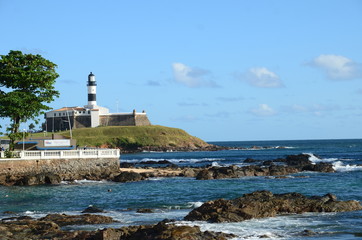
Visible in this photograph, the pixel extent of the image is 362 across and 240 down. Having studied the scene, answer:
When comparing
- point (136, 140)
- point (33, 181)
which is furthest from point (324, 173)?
point (136, 140)

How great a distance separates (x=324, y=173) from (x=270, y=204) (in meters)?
29.8

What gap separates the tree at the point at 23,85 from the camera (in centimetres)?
4734

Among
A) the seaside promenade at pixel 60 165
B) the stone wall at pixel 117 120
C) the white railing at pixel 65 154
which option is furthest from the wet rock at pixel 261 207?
the stone wall at pixel 117 120

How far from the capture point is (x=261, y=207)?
2478 cm

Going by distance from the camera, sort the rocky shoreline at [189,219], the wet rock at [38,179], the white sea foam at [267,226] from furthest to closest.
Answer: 1. the wet rock at [38,179]
2. the white sea foam at [267,226]
3. the rocky shoreline at [189,219]

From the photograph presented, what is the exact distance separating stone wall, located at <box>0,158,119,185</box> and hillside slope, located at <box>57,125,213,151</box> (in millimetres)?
79518

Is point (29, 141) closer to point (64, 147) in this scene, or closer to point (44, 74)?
point (64, 147)

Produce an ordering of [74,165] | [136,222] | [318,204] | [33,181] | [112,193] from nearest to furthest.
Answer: [136,222] < [318,204] < [112,193] < [33,181] < [74,165]

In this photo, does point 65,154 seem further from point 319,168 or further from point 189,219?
point 319,168

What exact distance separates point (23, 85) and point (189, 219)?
29802mm

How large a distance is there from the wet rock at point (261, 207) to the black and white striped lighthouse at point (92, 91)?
4361 inches

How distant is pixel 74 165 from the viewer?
153 feet

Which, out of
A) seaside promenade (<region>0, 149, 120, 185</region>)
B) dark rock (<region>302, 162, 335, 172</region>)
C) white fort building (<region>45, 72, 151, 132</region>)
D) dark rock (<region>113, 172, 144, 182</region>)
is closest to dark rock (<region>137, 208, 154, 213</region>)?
seaside promenade (<region>0, 149, 120, 185</region>)

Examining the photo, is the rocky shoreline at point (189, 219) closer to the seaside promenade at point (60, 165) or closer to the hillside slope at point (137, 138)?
the seaside promenade at point (60, 165)
